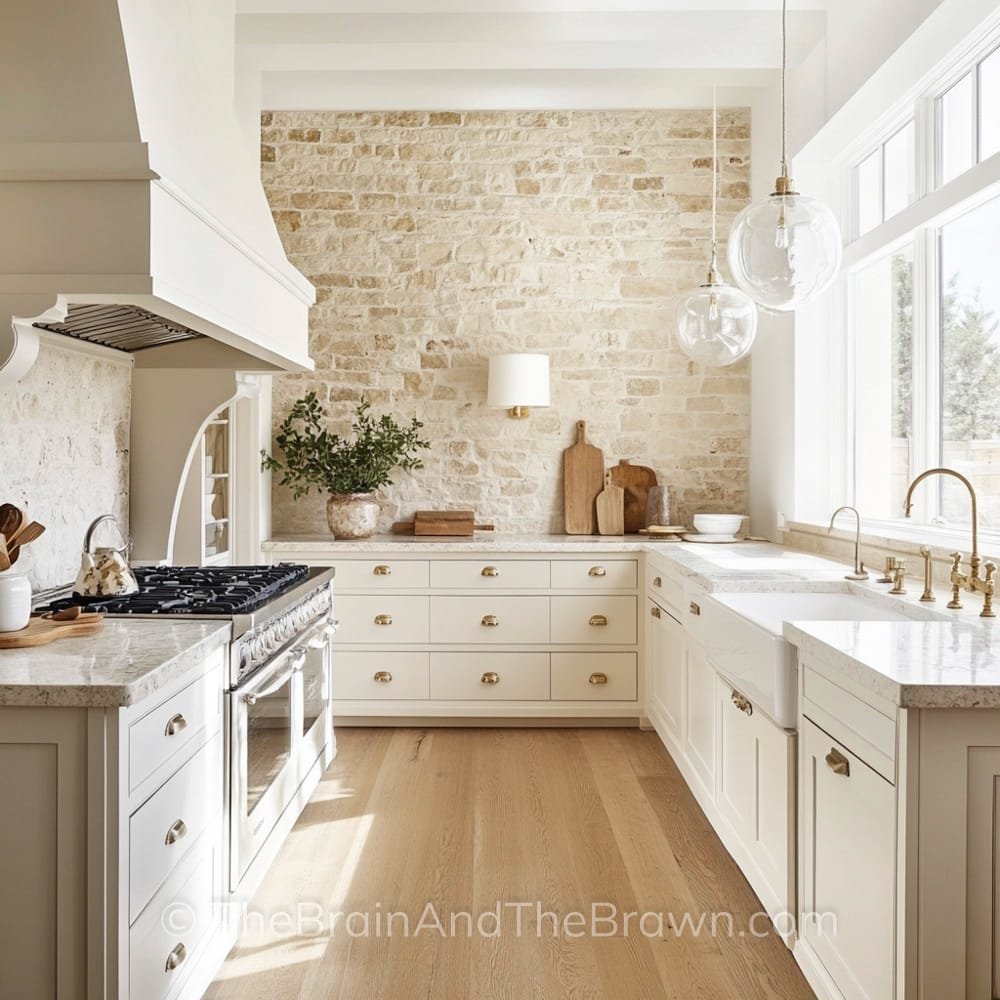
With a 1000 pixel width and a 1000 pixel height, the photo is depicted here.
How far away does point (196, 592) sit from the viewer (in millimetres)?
2701

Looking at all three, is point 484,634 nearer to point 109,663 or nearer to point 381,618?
point 381,618

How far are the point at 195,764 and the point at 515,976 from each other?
1000 millimetres

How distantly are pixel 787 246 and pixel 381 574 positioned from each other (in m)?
2.79

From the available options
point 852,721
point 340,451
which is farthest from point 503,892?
point 340,451

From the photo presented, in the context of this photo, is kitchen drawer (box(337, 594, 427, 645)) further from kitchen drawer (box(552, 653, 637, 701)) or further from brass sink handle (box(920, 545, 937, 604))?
brass sink handle (box(920, 545, 937, 604))

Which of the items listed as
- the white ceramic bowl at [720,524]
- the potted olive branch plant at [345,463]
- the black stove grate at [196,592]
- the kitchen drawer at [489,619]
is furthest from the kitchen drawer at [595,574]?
the black stove grate at [196,592]

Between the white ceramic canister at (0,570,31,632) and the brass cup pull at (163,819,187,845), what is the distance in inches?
22.8

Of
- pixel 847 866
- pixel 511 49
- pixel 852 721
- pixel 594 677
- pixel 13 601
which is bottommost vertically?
pixel 594 677

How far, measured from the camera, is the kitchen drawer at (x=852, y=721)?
1705 mm

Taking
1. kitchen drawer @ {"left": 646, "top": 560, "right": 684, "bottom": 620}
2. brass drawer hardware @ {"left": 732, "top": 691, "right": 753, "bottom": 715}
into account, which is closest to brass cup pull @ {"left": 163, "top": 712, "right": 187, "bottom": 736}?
brass drawer hardware @ {"left": 732, "top": 691, "right": 753, "bottom": 715}

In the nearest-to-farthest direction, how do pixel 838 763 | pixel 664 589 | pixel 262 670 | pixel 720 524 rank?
pixel 838 763
pixel 262 670
pixel 664 589
pixel 720 524

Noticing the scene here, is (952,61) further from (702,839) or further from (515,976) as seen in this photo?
(515,976)

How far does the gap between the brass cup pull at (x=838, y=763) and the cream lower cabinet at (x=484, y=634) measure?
252 centimetres

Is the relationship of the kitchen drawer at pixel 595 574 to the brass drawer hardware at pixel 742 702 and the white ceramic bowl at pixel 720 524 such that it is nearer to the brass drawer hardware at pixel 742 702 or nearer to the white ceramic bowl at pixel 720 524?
the white ceramic bowl at pixel 720 524
